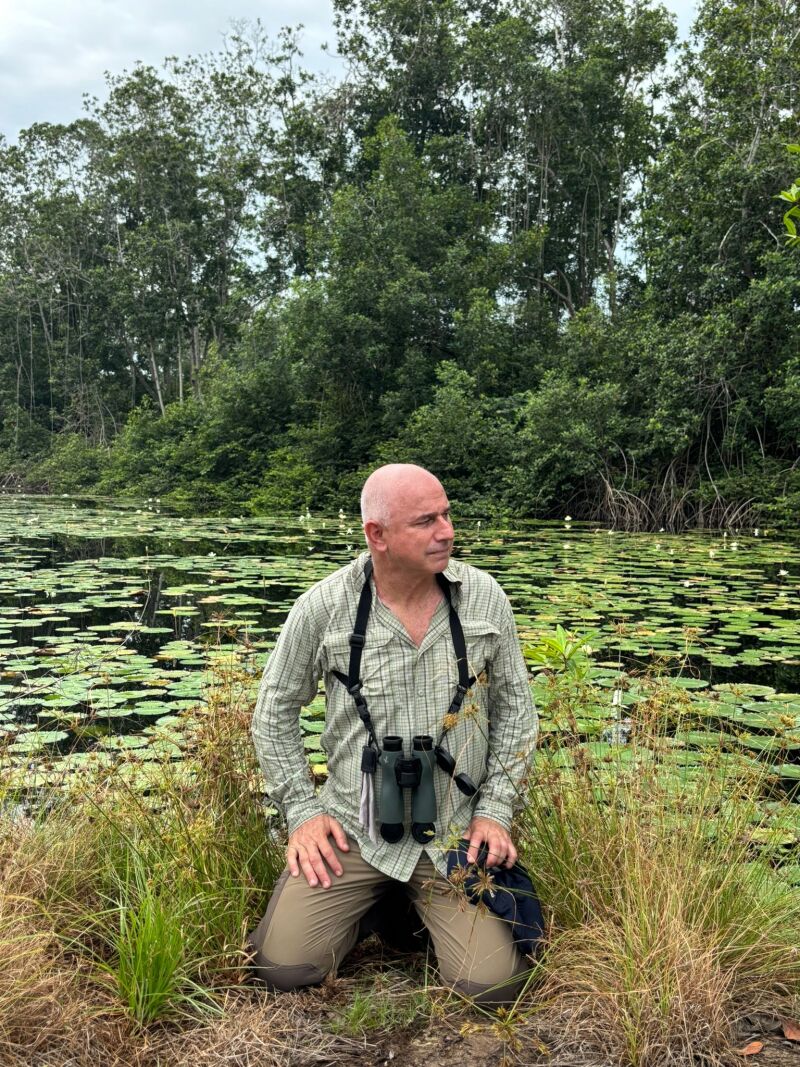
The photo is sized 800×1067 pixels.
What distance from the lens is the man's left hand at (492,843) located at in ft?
6.61

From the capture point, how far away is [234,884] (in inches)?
86.9

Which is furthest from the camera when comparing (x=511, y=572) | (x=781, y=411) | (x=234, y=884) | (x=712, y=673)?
(x=781, y=411)

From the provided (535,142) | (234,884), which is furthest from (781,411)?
(234,884)

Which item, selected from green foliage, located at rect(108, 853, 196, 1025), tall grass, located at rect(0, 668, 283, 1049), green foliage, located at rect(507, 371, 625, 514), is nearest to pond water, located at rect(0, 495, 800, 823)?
tall grass, located at rect(0, 668, 283, 1049)

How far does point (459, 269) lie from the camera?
19.0m

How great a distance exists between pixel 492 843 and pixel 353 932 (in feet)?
1.50

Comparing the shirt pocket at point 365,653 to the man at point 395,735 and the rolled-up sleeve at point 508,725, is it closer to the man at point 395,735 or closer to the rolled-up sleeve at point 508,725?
the man at point 395,735

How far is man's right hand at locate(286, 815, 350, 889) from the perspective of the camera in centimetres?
206

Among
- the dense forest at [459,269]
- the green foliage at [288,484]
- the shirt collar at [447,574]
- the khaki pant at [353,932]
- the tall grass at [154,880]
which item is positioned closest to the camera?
the tall grass at [154,880]

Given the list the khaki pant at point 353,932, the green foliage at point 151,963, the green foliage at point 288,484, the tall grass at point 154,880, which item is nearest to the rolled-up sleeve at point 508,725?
the khaki pant at point 353,932

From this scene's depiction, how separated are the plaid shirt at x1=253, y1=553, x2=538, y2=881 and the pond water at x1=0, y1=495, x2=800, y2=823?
1.20 feet

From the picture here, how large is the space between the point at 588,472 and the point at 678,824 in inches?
552

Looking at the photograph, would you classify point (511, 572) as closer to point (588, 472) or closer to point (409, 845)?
point (409, 845)

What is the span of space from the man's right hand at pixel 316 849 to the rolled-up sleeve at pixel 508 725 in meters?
0.36
